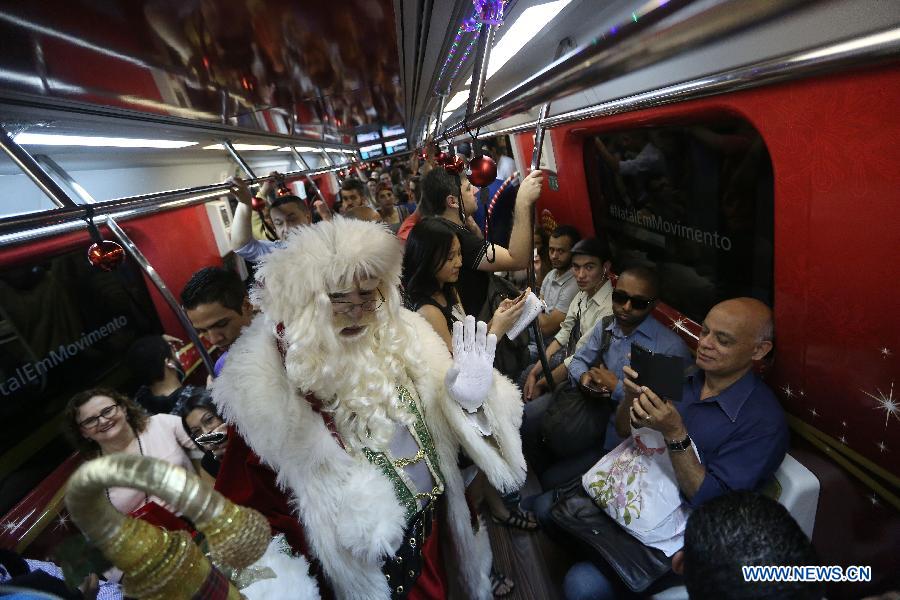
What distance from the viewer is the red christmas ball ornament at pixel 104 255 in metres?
1.77

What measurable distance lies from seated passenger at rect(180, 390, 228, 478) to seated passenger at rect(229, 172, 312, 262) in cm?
88

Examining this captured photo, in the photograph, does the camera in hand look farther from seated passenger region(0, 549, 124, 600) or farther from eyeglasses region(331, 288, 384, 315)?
seated passenger region(0, 549, 124, 600)

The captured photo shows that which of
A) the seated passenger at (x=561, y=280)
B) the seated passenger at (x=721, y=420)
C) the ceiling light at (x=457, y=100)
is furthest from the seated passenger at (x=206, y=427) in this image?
the ceiling light at (x=457, y=100)

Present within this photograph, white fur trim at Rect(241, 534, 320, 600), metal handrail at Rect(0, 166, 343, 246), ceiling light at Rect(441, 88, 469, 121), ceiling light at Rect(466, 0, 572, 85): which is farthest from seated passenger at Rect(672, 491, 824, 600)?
ceiling light at Rect(441, 88, 469, 121)

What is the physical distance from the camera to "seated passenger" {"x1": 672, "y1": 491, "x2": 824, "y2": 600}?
3.13 feet

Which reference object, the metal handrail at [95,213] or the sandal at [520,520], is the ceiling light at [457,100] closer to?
the metal handrail at [95,213]

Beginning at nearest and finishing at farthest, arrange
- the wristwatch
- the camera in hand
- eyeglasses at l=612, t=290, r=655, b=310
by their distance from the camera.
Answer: the camera in hand → the wristwatch → eyeglasses at l=612, t=290, r=655, b=310

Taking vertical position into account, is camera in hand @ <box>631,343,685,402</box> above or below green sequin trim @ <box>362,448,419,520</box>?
above

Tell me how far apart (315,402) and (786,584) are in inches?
55.6

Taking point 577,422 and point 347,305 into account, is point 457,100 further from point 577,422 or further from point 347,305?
point 347,305

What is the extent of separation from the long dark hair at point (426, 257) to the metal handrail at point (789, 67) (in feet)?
3.58

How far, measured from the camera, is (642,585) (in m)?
1.76

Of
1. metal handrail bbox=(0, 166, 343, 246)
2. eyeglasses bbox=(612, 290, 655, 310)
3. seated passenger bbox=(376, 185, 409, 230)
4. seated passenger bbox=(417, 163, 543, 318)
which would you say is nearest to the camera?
metal handrail bbox=(0, 166, 343, 246)

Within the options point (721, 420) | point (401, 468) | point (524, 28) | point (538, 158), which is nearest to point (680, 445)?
point (721, 420)
